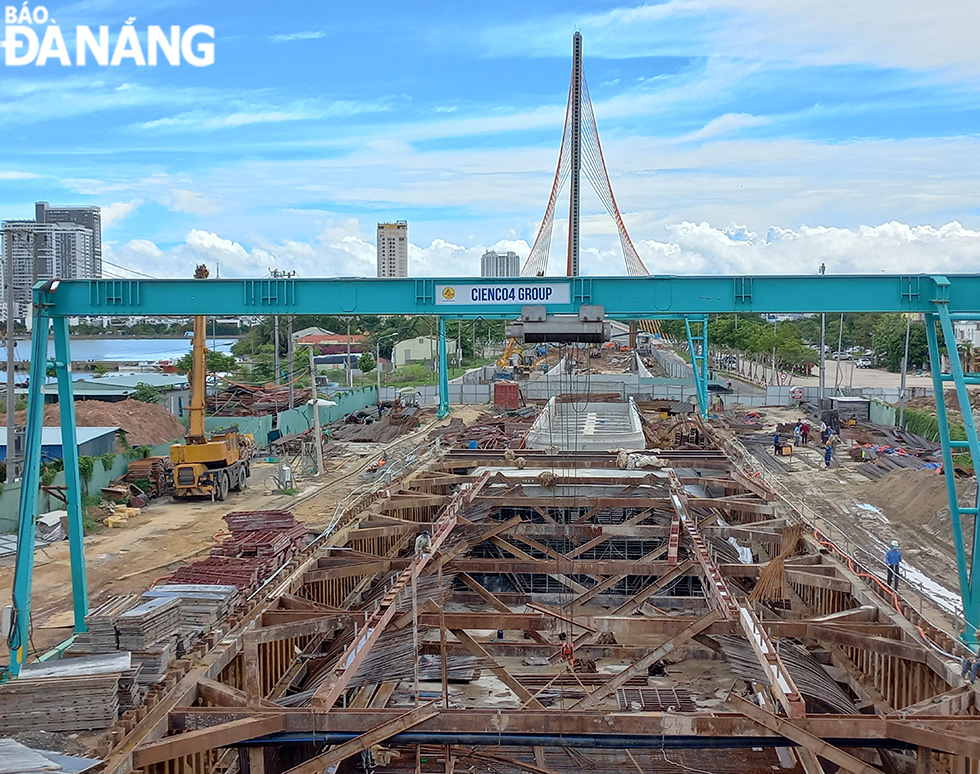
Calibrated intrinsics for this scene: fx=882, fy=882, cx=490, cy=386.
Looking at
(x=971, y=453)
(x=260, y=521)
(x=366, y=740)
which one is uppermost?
(x=971, y=453)

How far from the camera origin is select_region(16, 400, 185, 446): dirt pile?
1373 inches

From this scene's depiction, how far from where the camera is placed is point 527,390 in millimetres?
52438

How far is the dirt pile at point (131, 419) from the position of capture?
1373 inches

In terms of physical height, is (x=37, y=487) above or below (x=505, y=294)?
below

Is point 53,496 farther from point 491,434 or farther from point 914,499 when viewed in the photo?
point 914,499

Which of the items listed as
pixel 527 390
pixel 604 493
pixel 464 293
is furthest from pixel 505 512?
pixel 527 390

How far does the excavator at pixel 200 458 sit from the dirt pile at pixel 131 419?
9.20m

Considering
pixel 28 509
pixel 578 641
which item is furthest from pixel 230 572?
pixel 578 641

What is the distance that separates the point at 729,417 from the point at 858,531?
2218cm

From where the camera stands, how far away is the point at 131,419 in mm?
36438

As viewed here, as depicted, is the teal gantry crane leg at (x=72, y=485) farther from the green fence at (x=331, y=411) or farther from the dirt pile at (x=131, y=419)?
the green fence at (x=331, y=411)

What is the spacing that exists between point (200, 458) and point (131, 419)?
12.7 m

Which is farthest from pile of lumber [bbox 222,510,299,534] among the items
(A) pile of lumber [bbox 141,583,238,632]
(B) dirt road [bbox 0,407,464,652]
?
(A) pile of lumber [bbox 141,583,238,632]

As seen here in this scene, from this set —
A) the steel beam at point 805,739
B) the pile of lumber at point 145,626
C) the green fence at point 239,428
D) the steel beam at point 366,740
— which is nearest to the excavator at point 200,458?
the green fence at point 239,428
